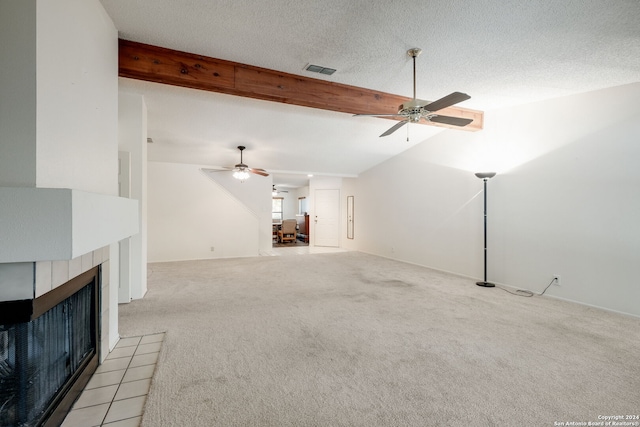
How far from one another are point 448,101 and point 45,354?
3.19 metres

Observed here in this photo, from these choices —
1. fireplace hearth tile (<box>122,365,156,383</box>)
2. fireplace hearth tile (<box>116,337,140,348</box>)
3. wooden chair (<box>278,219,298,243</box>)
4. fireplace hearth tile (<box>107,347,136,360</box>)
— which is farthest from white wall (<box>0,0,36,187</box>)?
wooden chair (<box>278,219,298,243</box>)

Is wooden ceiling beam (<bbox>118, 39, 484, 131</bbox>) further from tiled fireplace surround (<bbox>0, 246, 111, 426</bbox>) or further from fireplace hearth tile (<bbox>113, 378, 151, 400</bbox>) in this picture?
fireplace hearth tile (<bbox>113, 378, 151, 400</bbox>)

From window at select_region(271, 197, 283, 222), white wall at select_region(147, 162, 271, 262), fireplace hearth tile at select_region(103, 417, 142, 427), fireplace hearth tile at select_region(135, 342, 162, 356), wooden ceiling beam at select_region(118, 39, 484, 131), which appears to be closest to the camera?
fireplace hearth tile at select_region(103, 417, 142, 427)

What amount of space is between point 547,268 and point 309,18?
4263 millimetres

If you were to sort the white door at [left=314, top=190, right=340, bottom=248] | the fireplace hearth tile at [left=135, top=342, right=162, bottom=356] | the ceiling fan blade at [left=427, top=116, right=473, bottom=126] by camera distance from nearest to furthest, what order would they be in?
the fireplace hearth tile at [left=135, top=342, right=162, bottom=356]
the ceiling fan blade at [left=427, top=116, right=473, bottom=126]
the white door at [left=314, top=190, right=340, bottom=248]

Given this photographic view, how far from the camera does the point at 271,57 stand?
9.86 feet

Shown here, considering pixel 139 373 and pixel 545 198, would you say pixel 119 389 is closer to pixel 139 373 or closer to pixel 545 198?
pixel 139 373

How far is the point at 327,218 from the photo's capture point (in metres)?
9.34

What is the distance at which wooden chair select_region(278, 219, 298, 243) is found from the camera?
34.5 feet

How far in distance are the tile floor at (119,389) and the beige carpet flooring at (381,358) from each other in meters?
0.09

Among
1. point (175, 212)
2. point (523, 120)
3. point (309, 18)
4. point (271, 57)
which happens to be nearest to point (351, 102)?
point (271, 57)

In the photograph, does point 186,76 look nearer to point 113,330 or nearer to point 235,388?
point 113,330

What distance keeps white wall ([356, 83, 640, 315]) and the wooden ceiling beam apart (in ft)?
6.30

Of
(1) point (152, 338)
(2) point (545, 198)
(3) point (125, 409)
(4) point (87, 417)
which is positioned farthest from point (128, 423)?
(2) point (545, 198)
